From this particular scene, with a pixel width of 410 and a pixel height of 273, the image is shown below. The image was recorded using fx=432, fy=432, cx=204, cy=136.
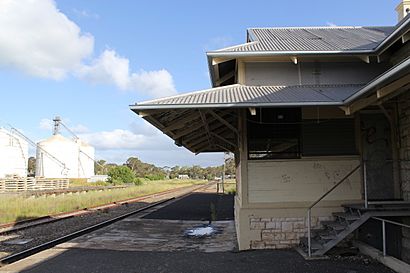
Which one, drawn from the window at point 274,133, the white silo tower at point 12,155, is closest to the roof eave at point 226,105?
the window at point 274,133

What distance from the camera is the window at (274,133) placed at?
36.4ft

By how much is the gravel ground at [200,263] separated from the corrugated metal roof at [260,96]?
11.2 ft

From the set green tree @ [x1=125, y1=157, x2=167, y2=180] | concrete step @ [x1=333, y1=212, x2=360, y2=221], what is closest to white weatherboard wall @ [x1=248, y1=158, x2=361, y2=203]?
concrete step @ [x1=333, y1=212, x2=360, y2=221]

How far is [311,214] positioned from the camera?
424 inches

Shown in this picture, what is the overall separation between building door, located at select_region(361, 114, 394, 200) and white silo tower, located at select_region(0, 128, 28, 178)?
65302 millimetres

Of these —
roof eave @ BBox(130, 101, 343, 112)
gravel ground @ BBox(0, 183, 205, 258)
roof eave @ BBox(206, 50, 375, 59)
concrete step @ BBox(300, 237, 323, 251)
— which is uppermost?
roof eave @ BBox(206, 50, 375, 59)

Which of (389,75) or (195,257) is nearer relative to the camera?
(389,75)

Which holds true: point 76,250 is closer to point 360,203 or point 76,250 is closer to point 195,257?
point 195,257

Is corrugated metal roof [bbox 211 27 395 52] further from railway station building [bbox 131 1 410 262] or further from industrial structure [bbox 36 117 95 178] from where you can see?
industrial structure [bbox 36 117 95 178]

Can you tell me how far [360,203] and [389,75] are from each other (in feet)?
15.1

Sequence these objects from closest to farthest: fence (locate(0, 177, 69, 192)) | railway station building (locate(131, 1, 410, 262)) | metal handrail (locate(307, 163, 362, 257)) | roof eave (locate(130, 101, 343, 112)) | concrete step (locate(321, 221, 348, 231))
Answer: roof eave (locate(130, 101, 343, 112)) → metal handrail (locate(307, 163, 362, 257)) → concrete step (locate(321, 221, 348, 231)) → railway station building (locate(131, 1, 410, 262)) → fence (locate(0, 177, 69, 192))

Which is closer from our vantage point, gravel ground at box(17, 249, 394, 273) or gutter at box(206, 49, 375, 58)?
gravel ground at box(17, 249, 394, 273)

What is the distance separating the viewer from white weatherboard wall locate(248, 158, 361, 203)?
10.9 m

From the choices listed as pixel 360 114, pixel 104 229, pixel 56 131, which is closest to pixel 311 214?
pixel 360 114
